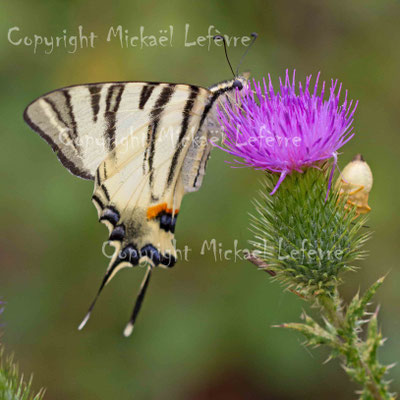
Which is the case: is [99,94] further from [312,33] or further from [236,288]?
[312,33]

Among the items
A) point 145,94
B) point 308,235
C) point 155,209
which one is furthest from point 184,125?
point 308,235

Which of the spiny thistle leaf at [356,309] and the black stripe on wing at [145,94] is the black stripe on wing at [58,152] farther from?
Answer: the spiny thistle leaf at [356,309]

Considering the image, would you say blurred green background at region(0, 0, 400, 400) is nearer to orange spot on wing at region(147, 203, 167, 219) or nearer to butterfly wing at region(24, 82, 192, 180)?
orange spot on wing at region(147, 203, 167, 219)

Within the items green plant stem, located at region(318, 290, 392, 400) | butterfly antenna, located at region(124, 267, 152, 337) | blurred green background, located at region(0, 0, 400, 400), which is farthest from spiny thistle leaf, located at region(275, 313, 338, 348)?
blurred green background, located at region(0, 0, 400, 400)

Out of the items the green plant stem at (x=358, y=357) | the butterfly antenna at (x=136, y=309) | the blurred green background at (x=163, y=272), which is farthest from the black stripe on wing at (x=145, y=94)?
the green plant stem at (x=358, y=357)

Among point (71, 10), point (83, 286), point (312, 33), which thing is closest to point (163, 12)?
point (71, 10)
